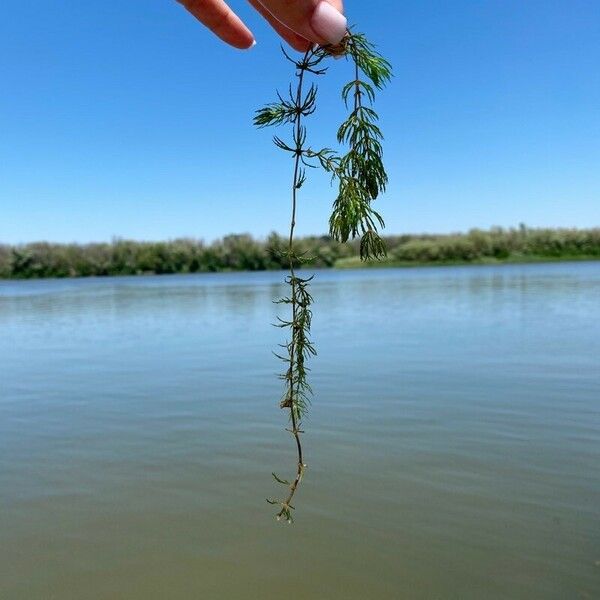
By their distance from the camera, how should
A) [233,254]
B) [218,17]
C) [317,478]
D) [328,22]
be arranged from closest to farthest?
[328,22] < [218,17] < [317,478] < [233,254]

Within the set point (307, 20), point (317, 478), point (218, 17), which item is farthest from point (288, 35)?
point (317, 478)

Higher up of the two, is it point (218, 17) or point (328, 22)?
point (218, 17)

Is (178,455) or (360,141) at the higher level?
(360,141)

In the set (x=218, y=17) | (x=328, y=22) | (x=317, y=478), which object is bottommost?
(x=317, y=478)

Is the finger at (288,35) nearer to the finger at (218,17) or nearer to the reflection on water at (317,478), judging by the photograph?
A: the finger at (218,17)

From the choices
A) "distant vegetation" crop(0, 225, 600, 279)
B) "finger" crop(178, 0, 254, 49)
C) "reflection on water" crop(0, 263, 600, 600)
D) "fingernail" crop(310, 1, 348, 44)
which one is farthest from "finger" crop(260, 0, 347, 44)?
"distant vegetation" crop(0, 225, 600, 279)

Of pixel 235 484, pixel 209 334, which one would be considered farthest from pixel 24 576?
pixel 209 334

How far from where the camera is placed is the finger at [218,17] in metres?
1.61

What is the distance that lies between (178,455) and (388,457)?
8.59ft

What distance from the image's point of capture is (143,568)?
5.45 metres

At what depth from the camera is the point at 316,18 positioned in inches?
42.3

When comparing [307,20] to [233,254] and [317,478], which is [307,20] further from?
[233,254]

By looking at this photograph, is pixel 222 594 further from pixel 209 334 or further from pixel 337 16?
pixel 209 334

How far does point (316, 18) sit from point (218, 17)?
64 centimetres
